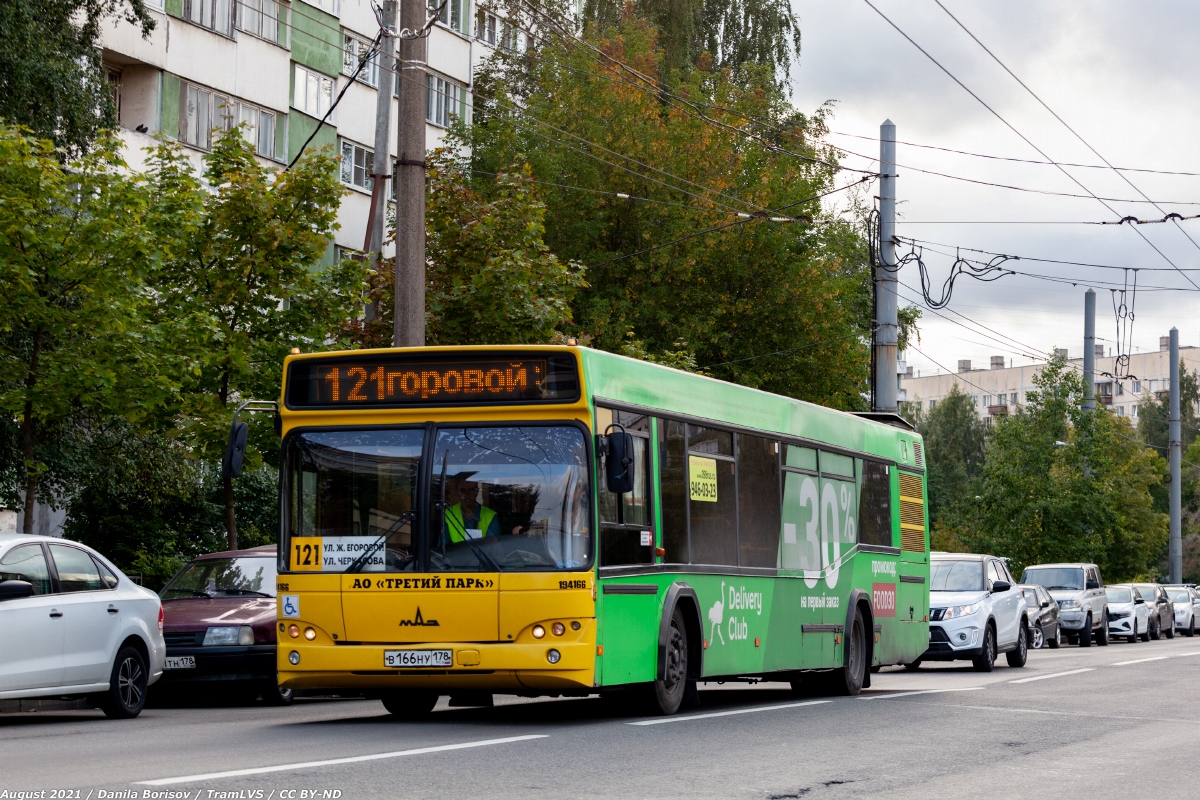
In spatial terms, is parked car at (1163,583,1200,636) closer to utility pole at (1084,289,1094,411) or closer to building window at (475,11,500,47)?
utility pole at (1084,289,1094,411)

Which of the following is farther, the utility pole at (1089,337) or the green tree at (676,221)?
the utility pole at (1089,337)

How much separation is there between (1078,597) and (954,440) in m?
70.7

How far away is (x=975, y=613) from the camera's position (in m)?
25.9

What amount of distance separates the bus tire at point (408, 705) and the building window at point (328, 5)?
28.3 meters

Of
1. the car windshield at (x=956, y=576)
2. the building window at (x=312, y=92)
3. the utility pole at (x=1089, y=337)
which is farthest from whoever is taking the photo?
the utility pole at (x=1089, y=337)

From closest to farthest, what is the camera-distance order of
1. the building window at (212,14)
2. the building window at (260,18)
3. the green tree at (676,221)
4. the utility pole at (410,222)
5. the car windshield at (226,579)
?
1. the car windshield at (226,579)
2. the utility pole at (410,222)
3. the building window at (212,14)
4. the building window at (260,18)
5. the green tree at (676,221)

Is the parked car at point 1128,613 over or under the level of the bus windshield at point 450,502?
under

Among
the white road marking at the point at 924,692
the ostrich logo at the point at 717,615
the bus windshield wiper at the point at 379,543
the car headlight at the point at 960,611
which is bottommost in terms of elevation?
the white road marking at the point at 924,692

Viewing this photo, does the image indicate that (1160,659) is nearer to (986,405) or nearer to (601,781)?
(601,781)

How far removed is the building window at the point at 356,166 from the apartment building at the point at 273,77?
0.04 metres

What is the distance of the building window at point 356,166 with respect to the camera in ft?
137

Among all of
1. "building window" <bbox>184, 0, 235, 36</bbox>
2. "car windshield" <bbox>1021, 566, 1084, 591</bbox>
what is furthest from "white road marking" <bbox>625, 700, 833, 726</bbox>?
"car windshield" <bbox>1021, 566, 1084, 591</bbox>

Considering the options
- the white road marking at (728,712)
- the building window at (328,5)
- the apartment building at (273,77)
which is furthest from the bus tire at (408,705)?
the building window at (328,5)

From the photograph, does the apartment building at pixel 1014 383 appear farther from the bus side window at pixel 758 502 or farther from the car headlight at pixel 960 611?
the bus side window at pixel 758 502
